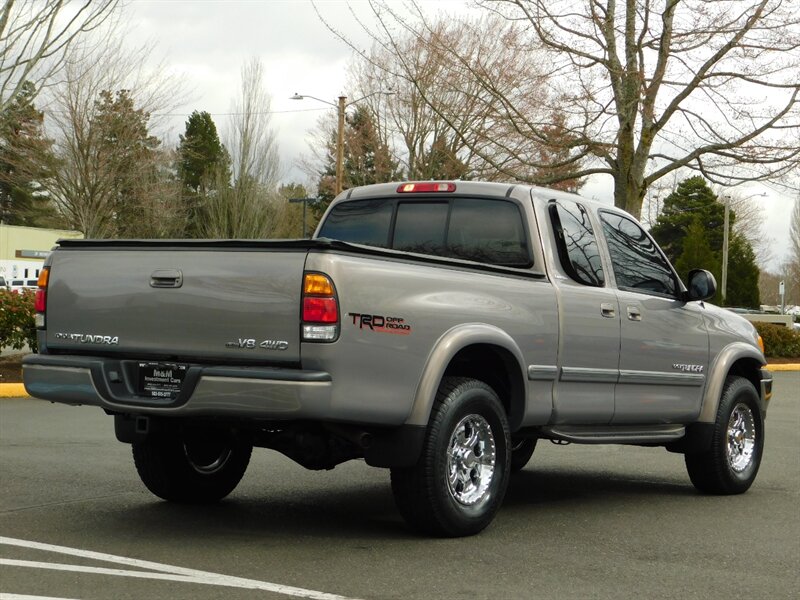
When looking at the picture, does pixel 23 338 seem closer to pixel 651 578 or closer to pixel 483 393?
pixel 483 393

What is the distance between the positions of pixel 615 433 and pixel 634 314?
79 cm

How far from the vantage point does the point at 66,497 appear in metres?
7.71

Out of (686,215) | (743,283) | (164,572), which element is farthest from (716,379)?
(686,215)

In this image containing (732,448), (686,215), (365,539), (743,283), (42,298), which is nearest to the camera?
(365,539)

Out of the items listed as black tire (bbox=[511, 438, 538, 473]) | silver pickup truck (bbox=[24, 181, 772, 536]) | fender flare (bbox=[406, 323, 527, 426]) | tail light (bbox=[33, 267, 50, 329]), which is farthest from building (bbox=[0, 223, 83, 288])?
fender flare (bbox=[406, 323, 527, 426])

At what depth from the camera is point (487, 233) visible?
7.59 m

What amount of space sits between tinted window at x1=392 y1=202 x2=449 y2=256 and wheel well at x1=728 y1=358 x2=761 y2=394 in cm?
292

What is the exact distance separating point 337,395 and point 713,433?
396 centimetres

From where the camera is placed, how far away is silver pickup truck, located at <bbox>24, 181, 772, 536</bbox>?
584cm

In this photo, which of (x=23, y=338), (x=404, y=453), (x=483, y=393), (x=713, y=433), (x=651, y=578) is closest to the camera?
(x=651, y=578)

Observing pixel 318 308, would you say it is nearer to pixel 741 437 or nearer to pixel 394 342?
pixel 394 342

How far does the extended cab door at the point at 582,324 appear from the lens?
24.1 feet

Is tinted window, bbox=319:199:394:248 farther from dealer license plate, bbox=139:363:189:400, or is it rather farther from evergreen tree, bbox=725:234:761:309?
evergreen tree, bbox=725:234:761:309

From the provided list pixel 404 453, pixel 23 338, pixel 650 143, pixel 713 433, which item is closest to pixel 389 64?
pixel 650 143
